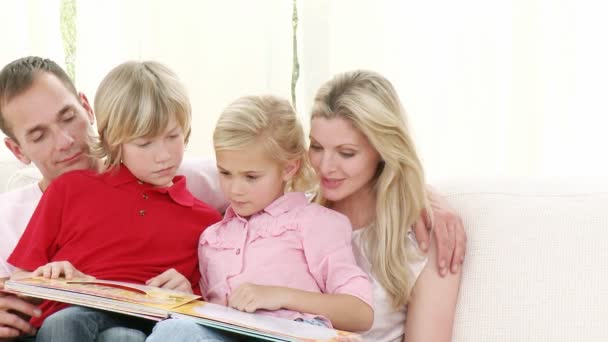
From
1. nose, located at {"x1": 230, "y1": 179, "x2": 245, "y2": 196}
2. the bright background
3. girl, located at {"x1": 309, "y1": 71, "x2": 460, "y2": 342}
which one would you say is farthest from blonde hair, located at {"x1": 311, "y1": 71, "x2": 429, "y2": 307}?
the bright background

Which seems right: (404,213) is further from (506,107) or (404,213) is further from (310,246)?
(506,107)

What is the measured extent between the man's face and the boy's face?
0.20 metres

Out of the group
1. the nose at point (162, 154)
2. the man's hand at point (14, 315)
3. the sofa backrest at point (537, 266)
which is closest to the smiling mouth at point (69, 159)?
the nose at point (162, 154)

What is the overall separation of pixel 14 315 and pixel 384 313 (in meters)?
0.79

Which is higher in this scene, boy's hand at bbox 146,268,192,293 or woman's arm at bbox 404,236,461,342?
boy's hand at bbox 146,268,192,293

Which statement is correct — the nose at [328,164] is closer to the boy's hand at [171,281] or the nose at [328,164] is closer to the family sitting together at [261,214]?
the family sitting together at [261,214]

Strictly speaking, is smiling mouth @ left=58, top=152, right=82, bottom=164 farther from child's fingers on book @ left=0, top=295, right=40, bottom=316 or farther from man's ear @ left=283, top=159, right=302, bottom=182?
man's ear @ left=283, top=159, right=302, bottom=182

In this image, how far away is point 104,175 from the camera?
2.05m

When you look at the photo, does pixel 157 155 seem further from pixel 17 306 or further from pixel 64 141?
pixel 17 306

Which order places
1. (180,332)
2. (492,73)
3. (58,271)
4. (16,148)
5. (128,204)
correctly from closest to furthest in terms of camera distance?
(180,332) → (58,271) → (128,204) → (16,148) → (492,73)

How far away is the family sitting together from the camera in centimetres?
186

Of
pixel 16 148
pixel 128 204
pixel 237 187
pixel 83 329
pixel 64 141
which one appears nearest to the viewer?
pixel 83 329

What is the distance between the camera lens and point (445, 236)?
1915 millimetres

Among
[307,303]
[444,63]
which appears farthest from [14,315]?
[444,63]
